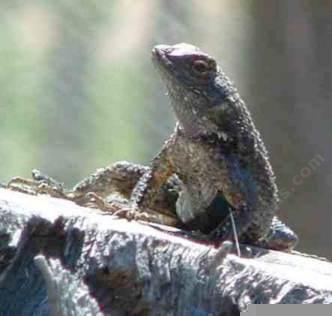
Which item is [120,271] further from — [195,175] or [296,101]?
[296,101]

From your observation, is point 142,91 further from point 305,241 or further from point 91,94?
point 305,241

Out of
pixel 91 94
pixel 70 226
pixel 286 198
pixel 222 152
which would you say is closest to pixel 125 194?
pixel 222 152

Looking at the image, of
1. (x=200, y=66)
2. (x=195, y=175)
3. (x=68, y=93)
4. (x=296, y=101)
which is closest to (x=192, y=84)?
(x=200, y=66)

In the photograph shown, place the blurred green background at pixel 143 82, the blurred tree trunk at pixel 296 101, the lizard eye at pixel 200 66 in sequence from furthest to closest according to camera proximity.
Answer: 1. the blurred tree trunk at pixel 296 101
2. the blurred green background at pixel 143 82
3. the lizard eye at pixel 200 66

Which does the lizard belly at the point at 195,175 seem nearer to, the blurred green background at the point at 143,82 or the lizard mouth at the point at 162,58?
the lizard mouth at the point at 162,58

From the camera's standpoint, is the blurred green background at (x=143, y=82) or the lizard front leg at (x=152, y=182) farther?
the blurred green background at (x=143, y=82)

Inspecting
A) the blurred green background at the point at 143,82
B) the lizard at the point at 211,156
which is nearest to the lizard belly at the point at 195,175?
the lizard at the point at 211,156

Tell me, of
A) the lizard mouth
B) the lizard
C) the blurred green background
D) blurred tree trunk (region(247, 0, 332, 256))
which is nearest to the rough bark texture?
the lizard
